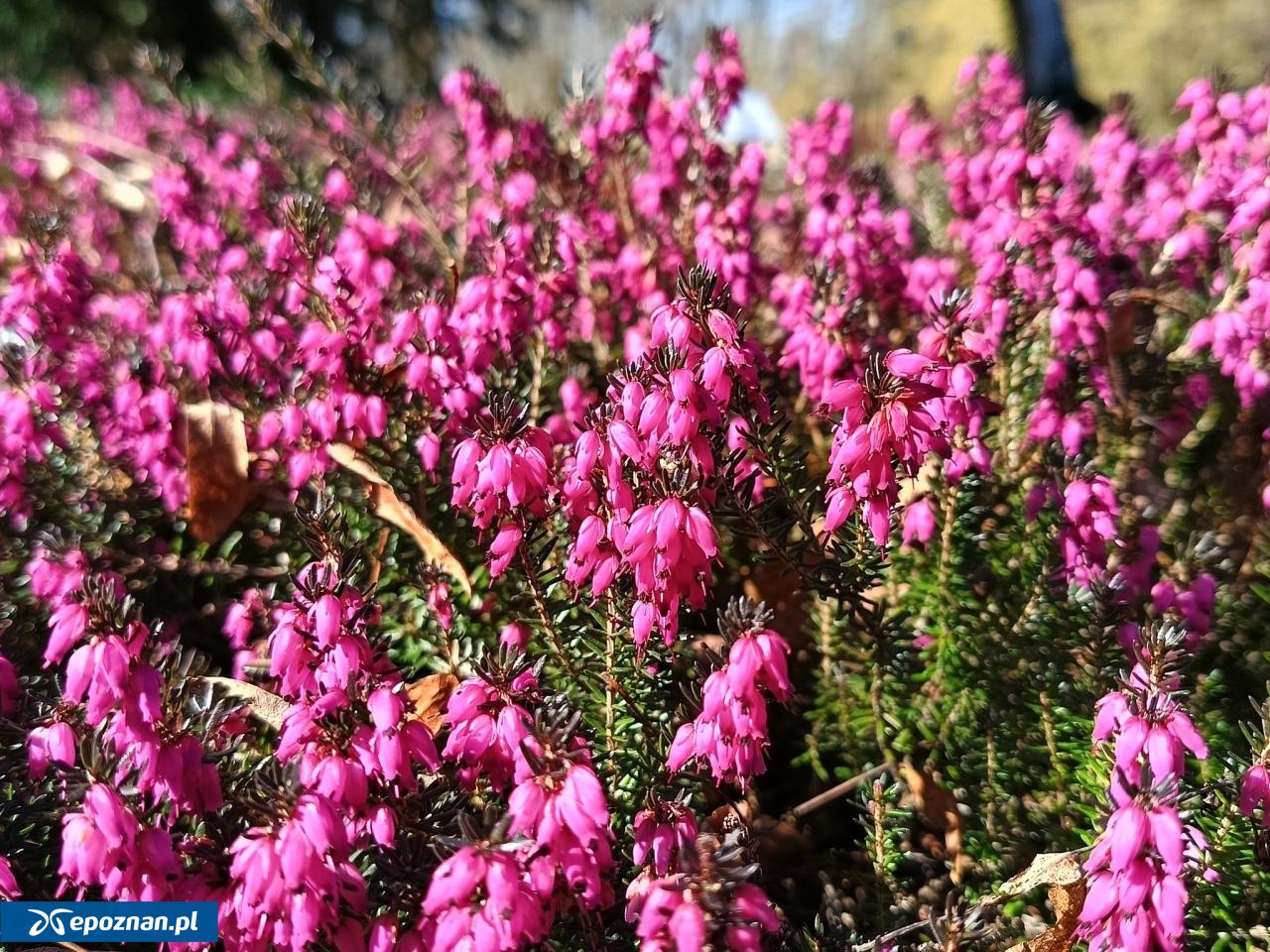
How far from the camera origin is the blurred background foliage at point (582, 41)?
16.5 metres

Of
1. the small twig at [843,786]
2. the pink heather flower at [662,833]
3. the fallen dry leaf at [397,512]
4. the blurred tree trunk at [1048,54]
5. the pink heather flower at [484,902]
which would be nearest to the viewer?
the pink heather flower at [484,902]

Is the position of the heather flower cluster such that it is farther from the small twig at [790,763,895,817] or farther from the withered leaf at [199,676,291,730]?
the withered leaf at [199,676,291,730]

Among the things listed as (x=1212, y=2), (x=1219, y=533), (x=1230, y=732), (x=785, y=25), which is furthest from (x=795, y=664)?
(x=785, y=25)

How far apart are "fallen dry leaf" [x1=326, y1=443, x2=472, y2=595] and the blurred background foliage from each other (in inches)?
424

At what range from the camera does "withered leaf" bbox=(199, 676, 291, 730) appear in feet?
6.64

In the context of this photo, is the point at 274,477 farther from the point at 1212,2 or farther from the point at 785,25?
the point at 785,25

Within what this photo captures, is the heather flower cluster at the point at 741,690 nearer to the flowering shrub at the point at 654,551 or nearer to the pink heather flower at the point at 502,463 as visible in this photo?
the flowering shrub at the point at 654,551

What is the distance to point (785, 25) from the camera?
97.6ft

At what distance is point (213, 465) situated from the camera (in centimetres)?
264

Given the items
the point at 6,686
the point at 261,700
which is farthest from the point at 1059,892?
the point at 6,686

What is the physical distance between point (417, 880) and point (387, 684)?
0.32m

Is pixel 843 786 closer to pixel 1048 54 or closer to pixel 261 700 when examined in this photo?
pixel 261 700

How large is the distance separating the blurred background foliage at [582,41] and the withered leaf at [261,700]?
1136 centimetres

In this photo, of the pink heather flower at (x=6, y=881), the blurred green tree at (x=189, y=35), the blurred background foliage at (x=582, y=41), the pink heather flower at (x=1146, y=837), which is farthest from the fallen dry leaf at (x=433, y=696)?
the blurred green tree at (x=189, y=35)
